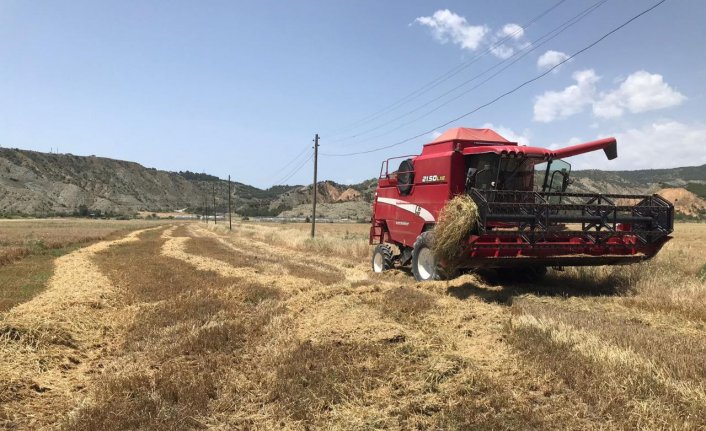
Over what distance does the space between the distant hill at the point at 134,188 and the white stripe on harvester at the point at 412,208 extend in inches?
3211

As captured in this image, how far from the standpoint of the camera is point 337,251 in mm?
21859

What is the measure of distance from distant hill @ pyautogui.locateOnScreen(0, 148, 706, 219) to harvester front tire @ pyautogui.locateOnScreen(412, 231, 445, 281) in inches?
3311

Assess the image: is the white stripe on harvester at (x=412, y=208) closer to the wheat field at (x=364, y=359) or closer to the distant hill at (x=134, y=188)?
the wheat field at (x=364, y=359)

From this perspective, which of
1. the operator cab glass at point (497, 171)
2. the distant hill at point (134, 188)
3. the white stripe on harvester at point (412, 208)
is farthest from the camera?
the distant hill at point (134, 188)

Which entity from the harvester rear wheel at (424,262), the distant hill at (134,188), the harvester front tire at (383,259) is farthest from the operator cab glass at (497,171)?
the distant hill at (134,188)

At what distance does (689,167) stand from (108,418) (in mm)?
192622

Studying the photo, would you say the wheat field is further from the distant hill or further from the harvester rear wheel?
the distant hill

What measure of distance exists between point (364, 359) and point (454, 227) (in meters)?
4.21

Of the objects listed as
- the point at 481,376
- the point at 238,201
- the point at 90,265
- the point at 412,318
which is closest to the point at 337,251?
the point at 90,265

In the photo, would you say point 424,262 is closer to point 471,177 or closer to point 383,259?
point 471,177

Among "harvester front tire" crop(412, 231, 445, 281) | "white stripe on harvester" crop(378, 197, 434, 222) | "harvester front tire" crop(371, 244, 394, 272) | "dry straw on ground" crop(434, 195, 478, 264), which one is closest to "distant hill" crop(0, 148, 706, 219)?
"harvester front tire" crop(371, 244, 394, 272)

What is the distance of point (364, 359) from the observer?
17.6 feet

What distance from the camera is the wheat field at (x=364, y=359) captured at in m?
4.11

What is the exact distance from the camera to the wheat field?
4.11 meters
